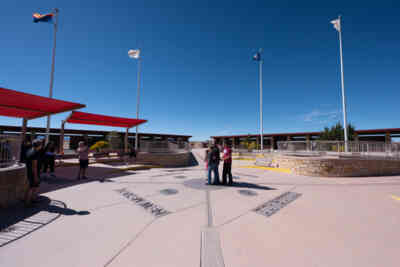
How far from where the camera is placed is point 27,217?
3330 millimetres

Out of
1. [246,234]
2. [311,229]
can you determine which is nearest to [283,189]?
[311,229]

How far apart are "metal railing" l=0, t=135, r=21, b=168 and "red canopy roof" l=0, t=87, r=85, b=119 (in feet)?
9.31

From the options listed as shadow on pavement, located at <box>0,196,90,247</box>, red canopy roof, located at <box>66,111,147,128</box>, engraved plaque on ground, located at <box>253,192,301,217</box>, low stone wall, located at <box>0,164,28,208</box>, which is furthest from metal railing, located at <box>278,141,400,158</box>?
low stone wall, located at <box>0,164,28,208</box>

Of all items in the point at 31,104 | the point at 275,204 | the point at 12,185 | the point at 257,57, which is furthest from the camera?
the point at 257,57

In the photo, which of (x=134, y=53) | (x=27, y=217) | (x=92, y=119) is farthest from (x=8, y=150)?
(x=134, y=53)

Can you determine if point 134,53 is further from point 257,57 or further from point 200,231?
point 200,231

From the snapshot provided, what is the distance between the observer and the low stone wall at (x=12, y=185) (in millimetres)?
3717

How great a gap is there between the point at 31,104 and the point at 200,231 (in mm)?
10205

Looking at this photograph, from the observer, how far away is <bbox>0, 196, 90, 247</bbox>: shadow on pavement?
274 centimetres

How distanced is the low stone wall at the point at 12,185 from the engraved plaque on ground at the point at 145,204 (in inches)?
94.1

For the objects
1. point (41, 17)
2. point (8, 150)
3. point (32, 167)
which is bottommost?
point (32, 167)

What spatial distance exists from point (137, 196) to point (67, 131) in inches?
1210

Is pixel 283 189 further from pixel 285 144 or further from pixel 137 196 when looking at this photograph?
pixel 285 144

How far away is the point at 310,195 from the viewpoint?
5.18 meters
